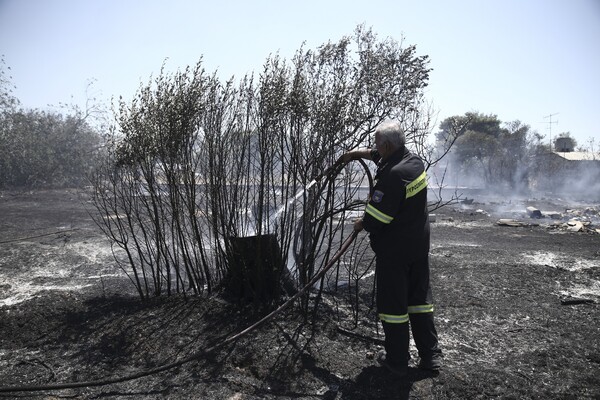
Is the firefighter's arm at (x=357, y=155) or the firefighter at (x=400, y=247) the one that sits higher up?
the firefighter's arm at (x=357, y=155)

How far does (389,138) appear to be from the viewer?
132 inches

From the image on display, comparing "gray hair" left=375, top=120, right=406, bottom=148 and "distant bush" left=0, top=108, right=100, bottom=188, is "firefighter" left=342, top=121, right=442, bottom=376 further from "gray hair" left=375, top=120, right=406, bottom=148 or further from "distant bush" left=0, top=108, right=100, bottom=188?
"distant bush" left=0, top=108, right=100, bottom=188

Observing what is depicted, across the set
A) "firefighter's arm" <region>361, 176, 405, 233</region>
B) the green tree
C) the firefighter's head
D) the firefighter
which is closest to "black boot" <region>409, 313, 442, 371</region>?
the firefighter

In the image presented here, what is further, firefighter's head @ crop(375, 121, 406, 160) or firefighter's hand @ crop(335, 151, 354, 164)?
firefighter's hand @ crop(335, 151, 354, 164)

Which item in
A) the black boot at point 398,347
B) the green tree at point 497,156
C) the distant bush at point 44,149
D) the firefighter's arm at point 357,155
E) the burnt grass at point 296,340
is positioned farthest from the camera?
the green tree at point 497,156

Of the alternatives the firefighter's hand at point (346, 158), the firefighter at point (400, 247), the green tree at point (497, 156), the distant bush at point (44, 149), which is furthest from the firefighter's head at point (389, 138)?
the green tree at point (497, 156)

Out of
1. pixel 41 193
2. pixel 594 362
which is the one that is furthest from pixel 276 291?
pixel 41 193

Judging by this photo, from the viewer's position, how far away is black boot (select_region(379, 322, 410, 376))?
3.26 meters

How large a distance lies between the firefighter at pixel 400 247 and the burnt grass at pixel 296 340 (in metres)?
0.28

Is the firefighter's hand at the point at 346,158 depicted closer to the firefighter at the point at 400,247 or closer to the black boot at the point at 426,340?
the firefighter at the point at 400,247

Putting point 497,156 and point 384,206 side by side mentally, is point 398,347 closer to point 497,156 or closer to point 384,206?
point 384,206

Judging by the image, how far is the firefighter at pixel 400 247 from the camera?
3.20 meters

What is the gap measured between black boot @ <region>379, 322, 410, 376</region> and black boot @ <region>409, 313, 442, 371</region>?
0.14 meters

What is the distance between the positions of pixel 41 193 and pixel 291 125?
17747 millimetres
